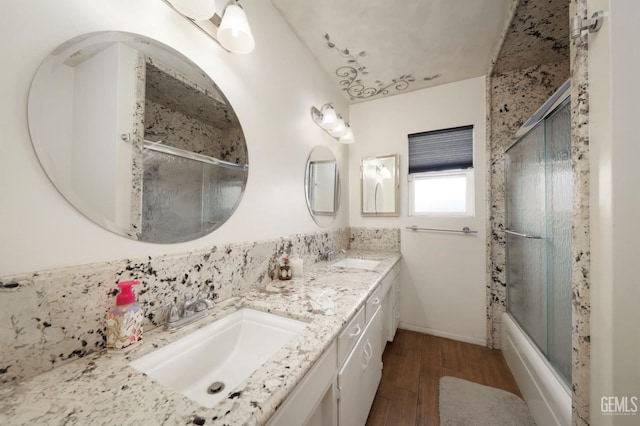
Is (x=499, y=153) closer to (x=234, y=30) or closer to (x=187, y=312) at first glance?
(x=234, y=30)

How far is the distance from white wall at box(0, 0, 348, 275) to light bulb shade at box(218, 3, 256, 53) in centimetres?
9

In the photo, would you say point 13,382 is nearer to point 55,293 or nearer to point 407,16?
point 55,293

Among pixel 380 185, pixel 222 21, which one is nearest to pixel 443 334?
pixel 380 185

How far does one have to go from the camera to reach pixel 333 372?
790 mm


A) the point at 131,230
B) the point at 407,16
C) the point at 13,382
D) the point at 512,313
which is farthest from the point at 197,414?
the point at 512,313

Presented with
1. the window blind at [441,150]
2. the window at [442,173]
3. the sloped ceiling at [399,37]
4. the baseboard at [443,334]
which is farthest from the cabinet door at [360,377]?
the sloped ceiling at [399,37]

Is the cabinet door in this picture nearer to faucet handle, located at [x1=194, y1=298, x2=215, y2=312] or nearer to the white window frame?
faucet handle, located at [x1=194, y1=298, x2=215, y2=312]

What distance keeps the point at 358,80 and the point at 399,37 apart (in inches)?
22.3

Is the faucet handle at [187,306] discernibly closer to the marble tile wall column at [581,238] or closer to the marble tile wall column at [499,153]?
the marble tile wall column at [581,238]

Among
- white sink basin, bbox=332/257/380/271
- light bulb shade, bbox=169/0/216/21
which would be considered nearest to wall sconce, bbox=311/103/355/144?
light bulb shade, bbox=169/0/216/21

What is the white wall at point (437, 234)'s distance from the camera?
2.01 meters

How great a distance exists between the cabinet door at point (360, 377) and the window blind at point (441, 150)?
1591mm

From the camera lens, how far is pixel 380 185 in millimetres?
2396

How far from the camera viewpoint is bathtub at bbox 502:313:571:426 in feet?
3.29
